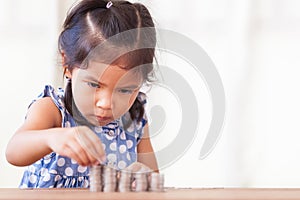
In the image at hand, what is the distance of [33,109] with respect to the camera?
109 centimetres

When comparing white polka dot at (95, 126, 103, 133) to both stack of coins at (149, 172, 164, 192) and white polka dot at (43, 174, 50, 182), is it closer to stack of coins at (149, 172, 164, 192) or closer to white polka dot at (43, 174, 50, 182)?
white polka dot at (43, 174, 50, 182)

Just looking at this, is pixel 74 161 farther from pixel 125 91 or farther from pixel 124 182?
pixel 124 182

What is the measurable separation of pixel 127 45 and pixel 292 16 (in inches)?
35.2

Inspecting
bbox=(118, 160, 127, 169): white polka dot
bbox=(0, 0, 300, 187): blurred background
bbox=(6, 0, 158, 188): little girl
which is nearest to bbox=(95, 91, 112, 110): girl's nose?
bbox=(6, 0, 158, 188): little girl

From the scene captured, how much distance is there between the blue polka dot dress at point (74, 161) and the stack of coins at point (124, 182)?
0.27 m

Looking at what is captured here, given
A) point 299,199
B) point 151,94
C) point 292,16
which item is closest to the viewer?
point 299,199

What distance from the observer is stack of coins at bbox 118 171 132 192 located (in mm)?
789

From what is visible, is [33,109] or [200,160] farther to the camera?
[200,160]

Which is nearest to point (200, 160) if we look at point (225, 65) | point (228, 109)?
point (228, 109)

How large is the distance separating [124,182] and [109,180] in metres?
0.02

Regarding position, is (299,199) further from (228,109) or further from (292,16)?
(292,16)

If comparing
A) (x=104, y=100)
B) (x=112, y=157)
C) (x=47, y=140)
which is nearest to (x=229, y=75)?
(x=112, y=157)

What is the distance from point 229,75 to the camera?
5.86ft

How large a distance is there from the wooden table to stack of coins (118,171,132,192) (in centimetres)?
3
